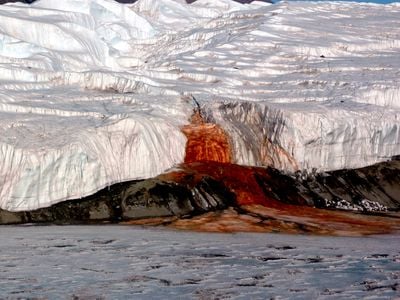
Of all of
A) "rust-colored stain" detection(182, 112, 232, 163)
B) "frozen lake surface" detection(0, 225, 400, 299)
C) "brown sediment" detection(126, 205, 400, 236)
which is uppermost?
"rust-colored stain" detection(182, 112, 232, 163)

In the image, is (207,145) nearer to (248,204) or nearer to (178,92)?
(248,204)

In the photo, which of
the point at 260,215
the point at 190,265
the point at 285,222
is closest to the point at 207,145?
the point at 260,215

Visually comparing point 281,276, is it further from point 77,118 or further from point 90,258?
point 77,118

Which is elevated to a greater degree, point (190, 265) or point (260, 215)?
point (190, 265)

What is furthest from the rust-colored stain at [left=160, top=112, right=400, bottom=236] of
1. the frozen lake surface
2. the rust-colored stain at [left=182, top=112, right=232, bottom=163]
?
the frozen lake surface

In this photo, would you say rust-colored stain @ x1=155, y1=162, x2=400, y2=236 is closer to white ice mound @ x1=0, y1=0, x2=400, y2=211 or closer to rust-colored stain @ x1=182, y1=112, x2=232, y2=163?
rust-colored stain @ x1=182, y1=112, x2=232, y2=163

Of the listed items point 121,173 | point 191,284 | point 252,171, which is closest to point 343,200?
point 252,171
